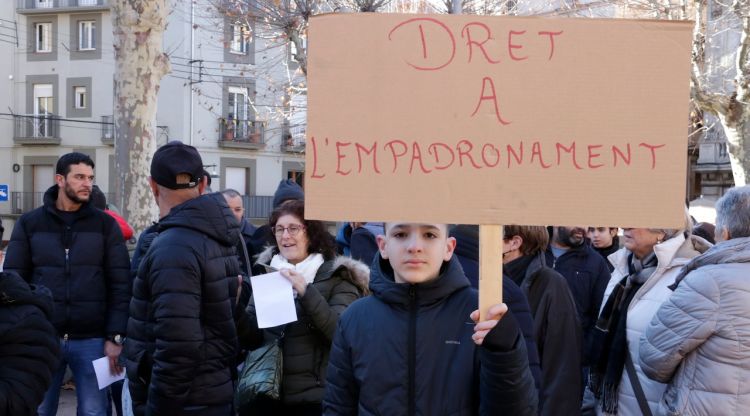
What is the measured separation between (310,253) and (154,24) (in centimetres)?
640

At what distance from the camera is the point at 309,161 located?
2312 mm

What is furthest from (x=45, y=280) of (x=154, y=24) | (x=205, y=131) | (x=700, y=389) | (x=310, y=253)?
(x=205, y=131)

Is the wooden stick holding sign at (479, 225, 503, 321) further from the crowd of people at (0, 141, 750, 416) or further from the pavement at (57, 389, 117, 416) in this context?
the pavement at (57, 389, 117, 416)

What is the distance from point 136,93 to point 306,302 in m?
6.87

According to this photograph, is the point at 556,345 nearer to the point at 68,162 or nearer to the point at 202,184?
the point at 202,184

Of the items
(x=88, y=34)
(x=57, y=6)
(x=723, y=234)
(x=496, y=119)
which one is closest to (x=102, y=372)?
(x=496, y=119)

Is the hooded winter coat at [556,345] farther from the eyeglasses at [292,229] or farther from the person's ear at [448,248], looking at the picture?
the eyeglasses at [292,229]

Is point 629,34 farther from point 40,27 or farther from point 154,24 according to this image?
point 40,27

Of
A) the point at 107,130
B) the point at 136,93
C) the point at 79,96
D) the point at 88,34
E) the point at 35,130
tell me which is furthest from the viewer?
the point at 88,34

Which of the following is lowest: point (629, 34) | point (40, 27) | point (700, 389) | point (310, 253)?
point (700, 389)

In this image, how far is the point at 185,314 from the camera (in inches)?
137

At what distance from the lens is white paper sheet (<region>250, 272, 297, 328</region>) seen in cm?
363

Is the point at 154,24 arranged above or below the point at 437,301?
above

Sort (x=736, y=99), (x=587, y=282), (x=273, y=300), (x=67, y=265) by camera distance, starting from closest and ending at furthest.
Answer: (x=273, y=300) < (x=67, y=265) < (x=587, y=282) < (x=736, y=99)
